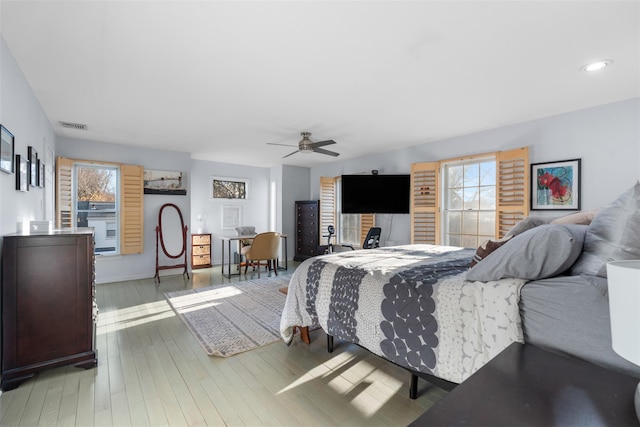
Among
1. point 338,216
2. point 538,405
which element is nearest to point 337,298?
point 538,405

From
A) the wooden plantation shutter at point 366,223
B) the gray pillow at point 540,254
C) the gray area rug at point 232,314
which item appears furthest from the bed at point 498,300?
the wooden plantation shutter at point 366,223

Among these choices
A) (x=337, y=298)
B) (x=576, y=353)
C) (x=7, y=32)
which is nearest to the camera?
(x=576, y=353)

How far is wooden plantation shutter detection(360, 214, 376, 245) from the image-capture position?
19.7ft

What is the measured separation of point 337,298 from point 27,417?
1.99m

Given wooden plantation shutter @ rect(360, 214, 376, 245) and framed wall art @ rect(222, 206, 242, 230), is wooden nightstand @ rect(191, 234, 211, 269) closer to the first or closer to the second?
framed wall art @ rect(222, 206, 242, 230)

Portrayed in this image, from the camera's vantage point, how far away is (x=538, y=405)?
31.0 inches

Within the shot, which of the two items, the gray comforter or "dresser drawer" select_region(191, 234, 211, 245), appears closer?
the gray comforter

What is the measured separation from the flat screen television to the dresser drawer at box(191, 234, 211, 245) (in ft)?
9.97

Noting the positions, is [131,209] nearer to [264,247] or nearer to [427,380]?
[264,247]

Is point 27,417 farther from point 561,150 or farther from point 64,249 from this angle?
point 561,150

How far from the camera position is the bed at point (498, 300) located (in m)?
1.22

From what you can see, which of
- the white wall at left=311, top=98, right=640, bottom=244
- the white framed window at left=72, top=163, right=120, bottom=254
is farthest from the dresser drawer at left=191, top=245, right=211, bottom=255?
the white wall at left=311, top=98, right=640, bottom=244

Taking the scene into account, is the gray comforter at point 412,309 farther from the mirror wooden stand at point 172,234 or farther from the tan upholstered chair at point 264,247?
the mirror wooden stand at point 172,234

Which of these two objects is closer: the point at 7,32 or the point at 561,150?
the point at 7,32
